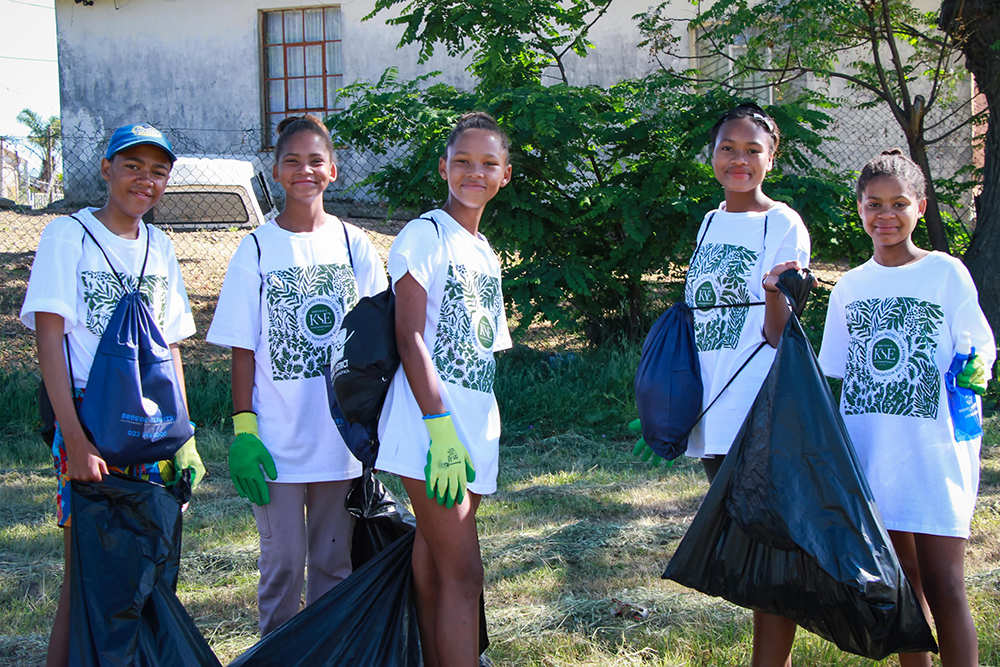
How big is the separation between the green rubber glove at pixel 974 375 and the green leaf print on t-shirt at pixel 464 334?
1240 mm

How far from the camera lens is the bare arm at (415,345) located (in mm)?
2070

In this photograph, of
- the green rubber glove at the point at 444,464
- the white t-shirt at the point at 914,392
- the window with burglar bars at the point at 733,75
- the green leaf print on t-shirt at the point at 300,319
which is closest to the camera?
the green rubber glove at the point at 444,464

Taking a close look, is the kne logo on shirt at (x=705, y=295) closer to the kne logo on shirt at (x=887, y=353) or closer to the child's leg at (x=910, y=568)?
the kne logo on shirt at (x=887, y=353)

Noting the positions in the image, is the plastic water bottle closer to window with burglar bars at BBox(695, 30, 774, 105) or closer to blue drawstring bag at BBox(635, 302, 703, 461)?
blue drawstring bag at BBox(635, 302, 703, 461)

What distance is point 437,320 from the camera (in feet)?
7.14

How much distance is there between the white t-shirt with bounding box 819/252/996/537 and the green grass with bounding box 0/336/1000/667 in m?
0.72

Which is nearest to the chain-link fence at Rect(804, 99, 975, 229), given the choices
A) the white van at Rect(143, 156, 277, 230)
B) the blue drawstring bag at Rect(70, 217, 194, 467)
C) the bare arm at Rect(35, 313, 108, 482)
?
the white van at Rect(143, 156, 277, 230)

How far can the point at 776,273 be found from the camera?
2227 mm

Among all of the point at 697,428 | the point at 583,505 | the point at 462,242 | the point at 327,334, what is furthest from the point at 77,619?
the point at 583,505

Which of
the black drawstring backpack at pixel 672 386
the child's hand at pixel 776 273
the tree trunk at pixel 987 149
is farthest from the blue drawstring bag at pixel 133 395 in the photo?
the tree trunk at pixel 987 149

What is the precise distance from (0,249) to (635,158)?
22.4ft

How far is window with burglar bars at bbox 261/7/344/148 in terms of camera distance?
1285 centimetres

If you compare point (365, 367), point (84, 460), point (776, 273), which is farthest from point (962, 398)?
point (84, 460)

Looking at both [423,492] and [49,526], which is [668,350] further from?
[49,526]
